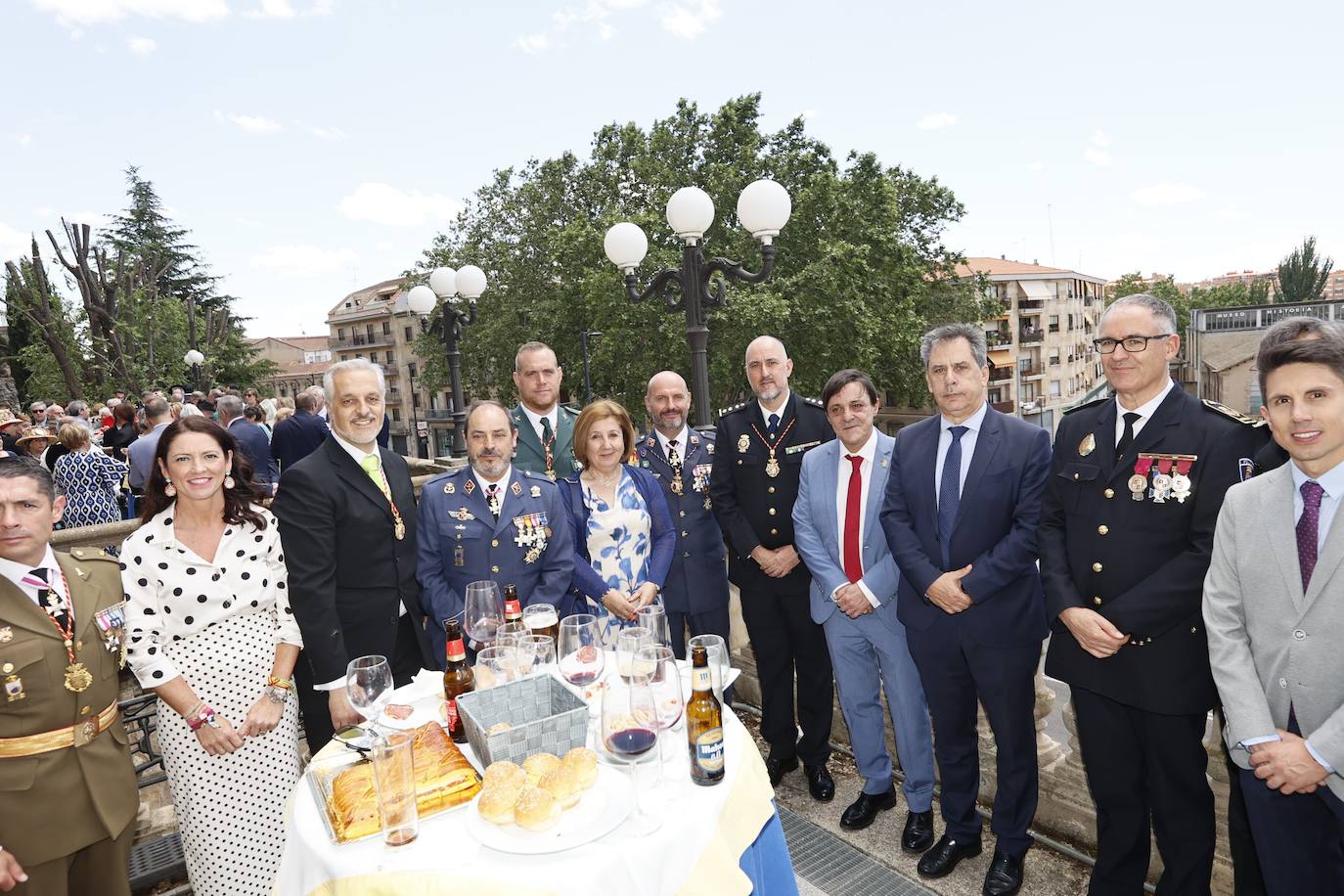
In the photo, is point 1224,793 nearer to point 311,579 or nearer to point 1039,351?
point 311,579

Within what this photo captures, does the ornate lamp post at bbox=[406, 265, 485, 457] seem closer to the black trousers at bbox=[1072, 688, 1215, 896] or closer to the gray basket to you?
the gray basket

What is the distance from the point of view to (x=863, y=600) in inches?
147

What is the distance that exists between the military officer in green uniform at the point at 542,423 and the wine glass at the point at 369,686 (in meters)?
2.50

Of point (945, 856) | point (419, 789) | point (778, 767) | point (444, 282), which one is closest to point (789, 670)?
point (778, 767)

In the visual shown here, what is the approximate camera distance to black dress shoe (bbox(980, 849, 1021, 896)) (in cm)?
334

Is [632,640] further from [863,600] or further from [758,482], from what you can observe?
[758,482]

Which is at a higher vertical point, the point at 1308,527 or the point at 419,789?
the point at 1308,527

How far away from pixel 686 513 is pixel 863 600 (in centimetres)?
119

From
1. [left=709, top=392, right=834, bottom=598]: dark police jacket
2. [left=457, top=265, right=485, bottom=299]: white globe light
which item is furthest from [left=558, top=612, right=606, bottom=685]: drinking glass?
[left=457, top=265, right=485, bottom=299]: white globe light

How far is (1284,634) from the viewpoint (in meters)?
2.42

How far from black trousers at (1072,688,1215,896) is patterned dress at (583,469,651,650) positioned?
2.19 meters

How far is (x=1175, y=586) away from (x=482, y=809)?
252 cm

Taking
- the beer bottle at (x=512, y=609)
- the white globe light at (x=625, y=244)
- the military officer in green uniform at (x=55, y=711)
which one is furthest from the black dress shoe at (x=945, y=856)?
the white globe light at (x=625, y=244)

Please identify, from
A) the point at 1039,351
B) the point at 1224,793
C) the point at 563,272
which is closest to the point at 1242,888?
the point at 1224,793
